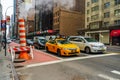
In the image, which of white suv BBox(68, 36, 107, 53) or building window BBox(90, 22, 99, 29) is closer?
white suv BBox(68, 36, 107, 53)

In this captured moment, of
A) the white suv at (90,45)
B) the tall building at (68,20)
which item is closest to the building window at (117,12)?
the tall building at (68,20)

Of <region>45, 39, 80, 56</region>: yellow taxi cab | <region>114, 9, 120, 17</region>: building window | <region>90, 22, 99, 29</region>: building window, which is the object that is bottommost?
<region>45, 39, 80, 56</region>: yellow taxi cab

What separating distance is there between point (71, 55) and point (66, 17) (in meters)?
59.6

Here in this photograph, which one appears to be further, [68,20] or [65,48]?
[68,20]

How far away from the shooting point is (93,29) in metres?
55.8

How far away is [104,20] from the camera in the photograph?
54031mm

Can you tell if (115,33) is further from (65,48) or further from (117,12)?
(65,48)

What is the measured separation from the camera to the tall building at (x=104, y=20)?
47.9m

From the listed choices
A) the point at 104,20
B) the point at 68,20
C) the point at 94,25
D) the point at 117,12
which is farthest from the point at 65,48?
the point at 68,20

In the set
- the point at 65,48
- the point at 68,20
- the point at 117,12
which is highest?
the point at 68,20

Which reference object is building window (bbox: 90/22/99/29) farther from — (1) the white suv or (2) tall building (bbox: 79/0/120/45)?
(1) the white suv

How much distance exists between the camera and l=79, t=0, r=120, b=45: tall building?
157 feet

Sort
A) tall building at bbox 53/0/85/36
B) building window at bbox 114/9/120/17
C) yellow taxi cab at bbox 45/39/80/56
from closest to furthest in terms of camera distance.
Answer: yellow taxi cab at bbox 45/39/80/56
building window at bbox 114/9/120/17
tall building at bbox 53/0/85/36

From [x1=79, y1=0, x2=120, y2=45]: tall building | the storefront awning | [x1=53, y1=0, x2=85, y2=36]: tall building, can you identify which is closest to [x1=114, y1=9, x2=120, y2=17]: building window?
[x1=79, y1=0, x2=120, y2=45]: tall building
